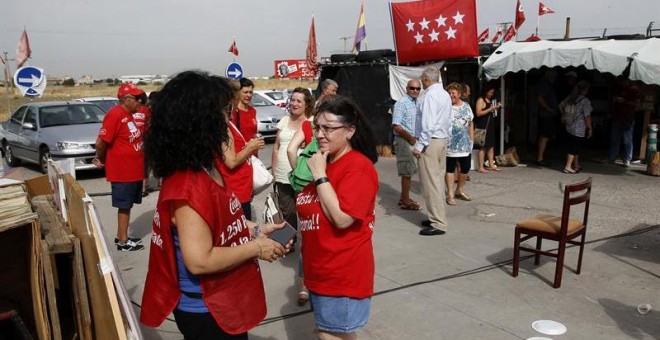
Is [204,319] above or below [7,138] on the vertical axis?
above

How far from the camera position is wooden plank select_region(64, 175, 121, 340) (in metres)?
2.17

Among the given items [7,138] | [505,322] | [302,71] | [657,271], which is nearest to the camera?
[505,322]

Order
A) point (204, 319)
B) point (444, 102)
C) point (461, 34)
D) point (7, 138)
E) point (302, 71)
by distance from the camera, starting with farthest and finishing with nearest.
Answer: point (302, 71)
point (7, 138)
point (461, 34)
point (444, 102)
point (204, 319)

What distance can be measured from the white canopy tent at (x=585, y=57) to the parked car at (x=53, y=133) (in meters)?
8.22

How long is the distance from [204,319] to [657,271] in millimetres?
4513

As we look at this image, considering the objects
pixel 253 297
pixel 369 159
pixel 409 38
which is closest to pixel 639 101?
pixel 409 38

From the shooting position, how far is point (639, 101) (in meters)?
10.8

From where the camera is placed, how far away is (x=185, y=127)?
2020 mm

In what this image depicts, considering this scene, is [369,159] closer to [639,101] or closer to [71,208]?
[71,208]

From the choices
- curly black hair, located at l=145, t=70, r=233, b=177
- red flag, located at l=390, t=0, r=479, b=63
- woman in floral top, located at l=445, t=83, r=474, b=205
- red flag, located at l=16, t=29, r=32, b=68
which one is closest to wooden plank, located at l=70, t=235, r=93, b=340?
curly black hair, located at l=145, t=70, r=233, b=177

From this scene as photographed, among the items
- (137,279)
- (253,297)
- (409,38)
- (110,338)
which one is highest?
(409,38)

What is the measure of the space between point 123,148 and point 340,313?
12.4 ft

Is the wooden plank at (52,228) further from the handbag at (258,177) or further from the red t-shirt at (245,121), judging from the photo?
the red t-shirt at (245,121)

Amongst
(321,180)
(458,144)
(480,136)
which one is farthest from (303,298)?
(480,136)
